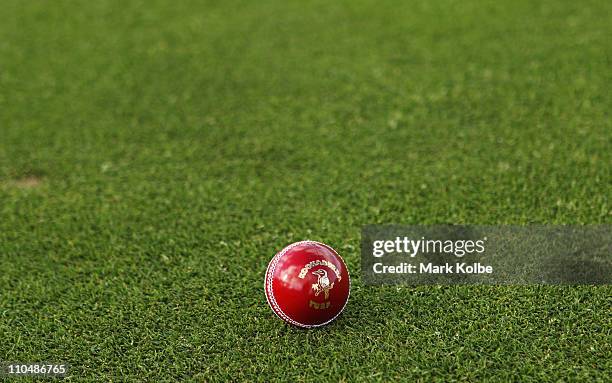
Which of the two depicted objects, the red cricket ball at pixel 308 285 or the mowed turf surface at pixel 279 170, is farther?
the mowed turf surface at pixel 279 170

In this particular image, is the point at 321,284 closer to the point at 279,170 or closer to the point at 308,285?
the point at 308,285

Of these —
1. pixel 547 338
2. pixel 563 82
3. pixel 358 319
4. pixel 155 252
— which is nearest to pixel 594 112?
pixel 563 82

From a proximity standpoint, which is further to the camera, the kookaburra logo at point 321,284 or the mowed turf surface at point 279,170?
the mowed turf surface at point 279,170

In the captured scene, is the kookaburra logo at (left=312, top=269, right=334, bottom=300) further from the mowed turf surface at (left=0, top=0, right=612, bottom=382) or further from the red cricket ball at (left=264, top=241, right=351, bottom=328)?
the mowed turf surface at (left=0, top=0, right=612, bottom=382)

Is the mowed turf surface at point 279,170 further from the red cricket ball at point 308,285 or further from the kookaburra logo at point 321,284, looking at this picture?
the kookaburra logo at point 321,284

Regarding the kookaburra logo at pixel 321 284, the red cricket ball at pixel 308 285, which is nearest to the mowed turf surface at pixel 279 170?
the red cricket ball at pixel 308 285

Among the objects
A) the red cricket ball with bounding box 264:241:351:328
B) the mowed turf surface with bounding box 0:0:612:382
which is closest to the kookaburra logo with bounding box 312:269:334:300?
the red cricket ball with bounding box 264:241:351:328
